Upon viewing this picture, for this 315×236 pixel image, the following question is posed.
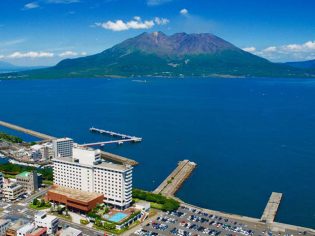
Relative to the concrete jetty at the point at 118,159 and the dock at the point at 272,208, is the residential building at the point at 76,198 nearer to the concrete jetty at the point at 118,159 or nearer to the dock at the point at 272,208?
the dock at the point at 272,208

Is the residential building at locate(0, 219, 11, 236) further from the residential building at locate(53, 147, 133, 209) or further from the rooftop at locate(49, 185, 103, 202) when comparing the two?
the residential building at locate(53, 147, 133, 209)

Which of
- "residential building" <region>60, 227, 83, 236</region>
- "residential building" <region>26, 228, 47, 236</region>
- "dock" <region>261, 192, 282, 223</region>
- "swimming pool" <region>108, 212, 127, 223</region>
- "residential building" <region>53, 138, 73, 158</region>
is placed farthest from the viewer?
"residential building" <region>53, 138, 73, 158</region>

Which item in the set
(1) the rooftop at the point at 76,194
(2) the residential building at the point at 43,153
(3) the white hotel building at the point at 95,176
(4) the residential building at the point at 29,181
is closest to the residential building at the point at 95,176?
(3) the white hotel building at the point at 95,176

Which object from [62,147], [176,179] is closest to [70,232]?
[176,179]

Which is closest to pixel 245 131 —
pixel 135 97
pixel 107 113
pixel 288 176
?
pixel 288 176

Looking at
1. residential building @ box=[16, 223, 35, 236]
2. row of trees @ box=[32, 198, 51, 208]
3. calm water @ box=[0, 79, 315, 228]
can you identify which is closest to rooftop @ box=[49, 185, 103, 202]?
row of trees @ box=[32, 198, 51, 208]

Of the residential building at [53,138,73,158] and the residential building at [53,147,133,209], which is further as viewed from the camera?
the residential building at [53,138,73,158]

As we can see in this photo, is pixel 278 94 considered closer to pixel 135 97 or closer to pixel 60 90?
pixel 135 97
